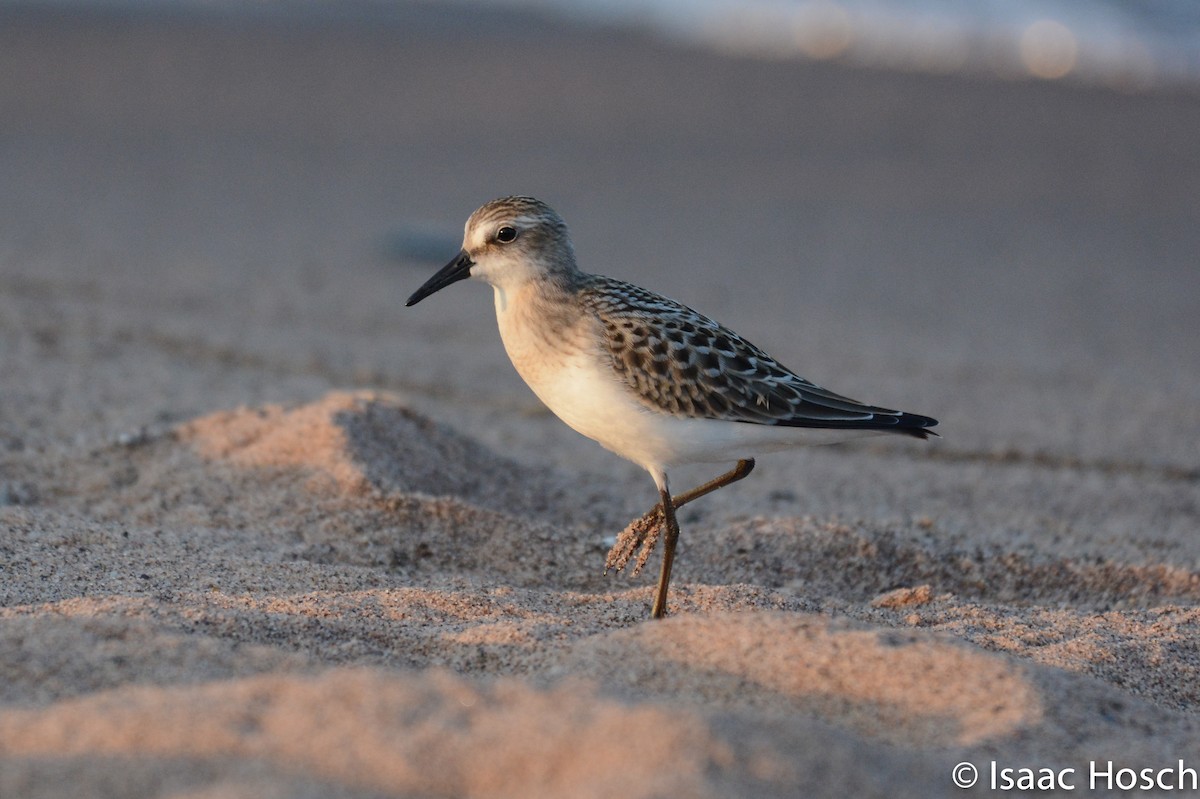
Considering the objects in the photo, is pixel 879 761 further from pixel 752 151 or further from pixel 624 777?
pixel 752 151

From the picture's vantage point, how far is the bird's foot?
14.3 feet

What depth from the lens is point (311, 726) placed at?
2660mm

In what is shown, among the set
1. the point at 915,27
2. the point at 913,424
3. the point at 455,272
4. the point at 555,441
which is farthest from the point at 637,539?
the point at 915,27

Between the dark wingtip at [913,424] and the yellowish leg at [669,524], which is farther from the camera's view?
the dark wingtip at [913,424]

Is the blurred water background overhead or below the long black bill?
overhead

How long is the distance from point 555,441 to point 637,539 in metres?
2.35

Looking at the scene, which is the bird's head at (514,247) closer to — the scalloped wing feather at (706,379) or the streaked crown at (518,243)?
the streaked crown at (518,243)

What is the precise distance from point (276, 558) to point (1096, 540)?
10.8ft

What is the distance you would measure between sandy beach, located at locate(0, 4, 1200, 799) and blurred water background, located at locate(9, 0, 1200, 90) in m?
0.91

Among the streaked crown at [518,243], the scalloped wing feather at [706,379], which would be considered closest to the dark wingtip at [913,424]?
the scalloped wing feather at [706,379]

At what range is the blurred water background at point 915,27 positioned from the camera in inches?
627

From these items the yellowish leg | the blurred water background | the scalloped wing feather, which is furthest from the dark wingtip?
the blurred water background

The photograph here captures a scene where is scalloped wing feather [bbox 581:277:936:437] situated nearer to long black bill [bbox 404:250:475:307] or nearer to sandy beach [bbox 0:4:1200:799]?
long black bill [bbox 404:250:475:307]

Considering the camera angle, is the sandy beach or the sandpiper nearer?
the sandy beach
